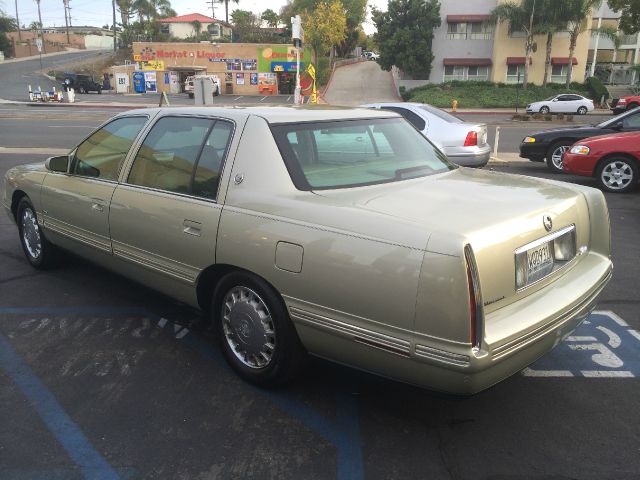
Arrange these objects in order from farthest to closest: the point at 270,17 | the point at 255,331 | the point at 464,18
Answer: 1. the point at 270,17
2. the point at 464,18
3. the point at 255,331

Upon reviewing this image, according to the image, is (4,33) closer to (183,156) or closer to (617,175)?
(617,175)

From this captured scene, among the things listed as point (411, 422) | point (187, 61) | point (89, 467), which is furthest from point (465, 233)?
point (187, 61)

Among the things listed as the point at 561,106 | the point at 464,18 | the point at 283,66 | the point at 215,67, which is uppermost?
the point at 464,18

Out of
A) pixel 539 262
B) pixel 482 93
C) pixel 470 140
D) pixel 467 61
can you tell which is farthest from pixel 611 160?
pixel 467 61

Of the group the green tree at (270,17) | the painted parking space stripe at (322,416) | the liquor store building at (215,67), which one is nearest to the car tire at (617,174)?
the painted parking space stripe at (322,416)

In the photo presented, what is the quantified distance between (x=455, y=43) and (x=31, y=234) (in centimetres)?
4469

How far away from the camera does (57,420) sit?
3059 mm

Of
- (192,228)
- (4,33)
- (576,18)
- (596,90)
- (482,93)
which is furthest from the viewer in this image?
(4,33)

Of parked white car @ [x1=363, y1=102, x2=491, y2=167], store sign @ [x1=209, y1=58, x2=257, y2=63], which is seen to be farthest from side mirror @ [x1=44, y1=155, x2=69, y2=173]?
store sign @ [x1=209, y1=58, x2=257, y2=63]

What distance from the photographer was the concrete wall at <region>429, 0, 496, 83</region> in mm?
43562

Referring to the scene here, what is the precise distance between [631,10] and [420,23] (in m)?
14.8

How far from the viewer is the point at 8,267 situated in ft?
18.4

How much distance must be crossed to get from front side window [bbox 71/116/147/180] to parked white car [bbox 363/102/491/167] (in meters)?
6.09

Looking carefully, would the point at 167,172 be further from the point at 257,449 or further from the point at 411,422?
the point at 411,422
